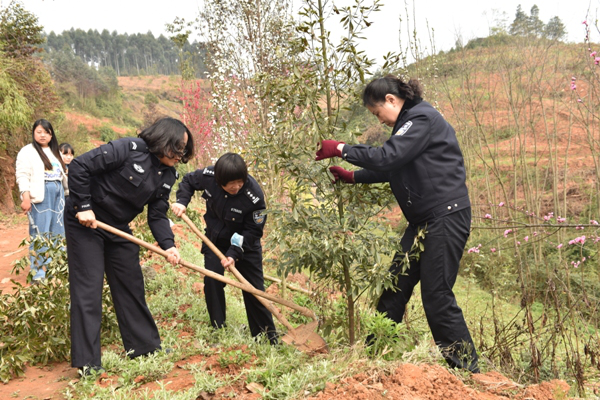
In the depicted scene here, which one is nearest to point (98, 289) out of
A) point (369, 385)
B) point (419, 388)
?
point (369, 385)

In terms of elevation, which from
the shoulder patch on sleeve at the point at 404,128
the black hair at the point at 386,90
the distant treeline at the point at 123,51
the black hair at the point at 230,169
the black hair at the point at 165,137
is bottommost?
the black hair at the point at 230,169

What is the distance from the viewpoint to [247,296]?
12.9 feet

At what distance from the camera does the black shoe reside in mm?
3084

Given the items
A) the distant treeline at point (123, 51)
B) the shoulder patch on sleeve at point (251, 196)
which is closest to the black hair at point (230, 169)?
the shoulder patch on sleeve at point (251, 196)

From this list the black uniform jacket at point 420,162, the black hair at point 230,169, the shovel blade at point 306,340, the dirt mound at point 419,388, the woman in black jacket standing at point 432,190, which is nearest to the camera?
the dirt mound at point 419,388

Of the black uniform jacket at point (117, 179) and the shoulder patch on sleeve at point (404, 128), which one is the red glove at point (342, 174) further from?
the black uniform jacket at point (117, 179)

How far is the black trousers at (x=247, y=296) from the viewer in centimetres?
394

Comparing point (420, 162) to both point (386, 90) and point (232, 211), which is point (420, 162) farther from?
point (232, 211)

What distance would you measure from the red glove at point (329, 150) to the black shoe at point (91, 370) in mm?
2061

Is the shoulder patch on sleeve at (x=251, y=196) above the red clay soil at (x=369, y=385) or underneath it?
above

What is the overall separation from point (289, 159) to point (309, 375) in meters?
1.35

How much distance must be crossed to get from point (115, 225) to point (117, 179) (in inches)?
14.4

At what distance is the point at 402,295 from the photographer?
329 centimetres

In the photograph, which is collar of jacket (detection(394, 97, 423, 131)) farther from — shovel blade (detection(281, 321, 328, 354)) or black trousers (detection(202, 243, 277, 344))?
black trousers (detection(202, 243, 277, 344))
